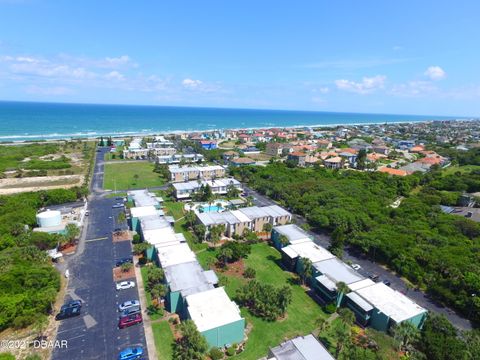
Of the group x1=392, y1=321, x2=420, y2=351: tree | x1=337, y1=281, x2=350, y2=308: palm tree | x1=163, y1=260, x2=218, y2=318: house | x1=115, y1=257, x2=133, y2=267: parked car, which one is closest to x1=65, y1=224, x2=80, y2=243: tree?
x1=115, y1=257, x2=133, y2=267: parked car

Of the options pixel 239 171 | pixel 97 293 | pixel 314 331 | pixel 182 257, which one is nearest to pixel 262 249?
pixel 182 257

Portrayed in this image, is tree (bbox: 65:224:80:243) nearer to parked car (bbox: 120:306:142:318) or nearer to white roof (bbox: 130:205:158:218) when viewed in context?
white roof (bbox: 130:205:158:218)

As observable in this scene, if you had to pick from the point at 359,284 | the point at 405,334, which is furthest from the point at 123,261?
the point at 405,334

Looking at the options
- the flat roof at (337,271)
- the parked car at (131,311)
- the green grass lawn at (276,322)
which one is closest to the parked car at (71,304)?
the parked car at (131,311)

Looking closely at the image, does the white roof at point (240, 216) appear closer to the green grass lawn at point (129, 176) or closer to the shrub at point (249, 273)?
the shrub at point (249, 273)

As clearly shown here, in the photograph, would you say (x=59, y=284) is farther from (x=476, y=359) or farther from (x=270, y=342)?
(x=476, y=359)

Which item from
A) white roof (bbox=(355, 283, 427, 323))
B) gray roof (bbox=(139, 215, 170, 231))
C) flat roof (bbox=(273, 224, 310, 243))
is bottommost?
white roof (bbox=(355, 283, 427, 323))

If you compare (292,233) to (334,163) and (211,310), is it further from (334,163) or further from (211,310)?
(334,163)
